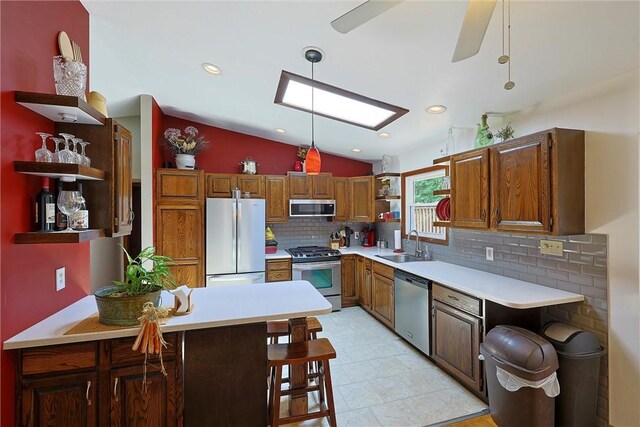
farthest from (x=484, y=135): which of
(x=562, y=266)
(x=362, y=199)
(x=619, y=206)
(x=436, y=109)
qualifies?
(x=362, y=199)

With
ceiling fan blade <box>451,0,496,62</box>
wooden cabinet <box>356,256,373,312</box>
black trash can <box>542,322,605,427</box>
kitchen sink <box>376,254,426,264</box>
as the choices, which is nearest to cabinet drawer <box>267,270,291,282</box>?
wooden cabinet <box>356,256,373,312</box>

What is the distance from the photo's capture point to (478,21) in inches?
46.2

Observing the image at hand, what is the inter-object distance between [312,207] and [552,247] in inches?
120

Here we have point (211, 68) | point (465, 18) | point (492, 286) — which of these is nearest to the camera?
point (465, 18)

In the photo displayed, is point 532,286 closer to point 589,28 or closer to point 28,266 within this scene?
point 589,28

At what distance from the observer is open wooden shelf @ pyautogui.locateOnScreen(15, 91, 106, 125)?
4.65ft

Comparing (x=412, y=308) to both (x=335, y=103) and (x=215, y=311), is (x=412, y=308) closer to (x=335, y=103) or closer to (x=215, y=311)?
(x=215, y=311)

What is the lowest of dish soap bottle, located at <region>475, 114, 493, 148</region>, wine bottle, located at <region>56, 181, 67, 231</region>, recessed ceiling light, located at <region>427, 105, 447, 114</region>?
wine bottle, located at <region>56, 181, 67, 231</region>

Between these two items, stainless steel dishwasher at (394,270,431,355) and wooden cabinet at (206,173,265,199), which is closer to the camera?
stainless steel dishwasher at (394,270,431,355)

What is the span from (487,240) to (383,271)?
128cm

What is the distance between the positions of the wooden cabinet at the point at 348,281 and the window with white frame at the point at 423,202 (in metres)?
0.96

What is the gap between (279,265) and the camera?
415 centimetres

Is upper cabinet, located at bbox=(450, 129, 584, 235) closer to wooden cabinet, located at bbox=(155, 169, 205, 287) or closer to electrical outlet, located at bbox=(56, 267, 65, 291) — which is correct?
electrical outlet, located at bbox=(56, 267, 65, 291)

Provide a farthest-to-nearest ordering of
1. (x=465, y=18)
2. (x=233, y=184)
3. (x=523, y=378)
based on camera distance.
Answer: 1. (x=233, y=184)
2. (x=523, y=378)
3. (x=465, y=18)
